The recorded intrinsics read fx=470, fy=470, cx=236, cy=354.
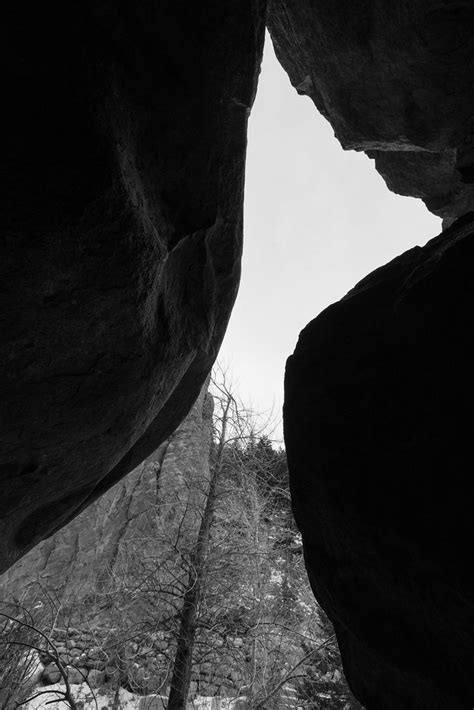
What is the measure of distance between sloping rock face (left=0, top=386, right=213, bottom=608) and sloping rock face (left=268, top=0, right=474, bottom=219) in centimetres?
1235

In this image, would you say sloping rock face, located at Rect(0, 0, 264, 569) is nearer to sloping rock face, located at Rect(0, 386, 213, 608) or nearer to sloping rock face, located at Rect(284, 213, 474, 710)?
sloping rock face, located at Rect(284, 213, 474, 710)

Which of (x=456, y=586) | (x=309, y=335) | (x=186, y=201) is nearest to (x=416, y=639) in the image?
(x=456, y=586)

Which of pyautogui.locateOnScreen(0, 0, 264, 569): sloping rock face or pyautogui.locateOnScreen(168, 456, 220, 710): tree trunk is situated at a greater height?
pyautogui.locateOnScreen(0, 0, 264, 569): sloping rock face

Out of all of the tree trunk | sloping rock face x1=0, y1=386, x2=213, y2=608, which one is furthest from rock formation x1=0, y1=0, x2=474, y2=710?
sloping rock face x1=0, y1=386, x2=213, y2=608

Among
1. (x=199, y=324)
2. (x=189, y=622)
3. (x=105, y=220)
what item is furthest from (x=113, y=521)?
(x=105, y=220)

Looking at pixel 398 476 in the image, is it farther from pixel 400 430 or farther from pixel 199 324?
pixel 199 324

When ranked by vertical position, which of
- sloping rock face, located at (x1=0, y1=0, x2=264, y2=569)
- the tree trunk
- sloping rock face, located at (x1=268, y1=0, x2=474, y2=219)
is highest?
sloping rock face, located at (x1=268, y1=0, x2=474, y2=219)

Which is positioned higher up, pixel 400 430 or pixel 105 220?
pixel 105 220

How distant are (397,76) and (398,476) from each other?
157 inches

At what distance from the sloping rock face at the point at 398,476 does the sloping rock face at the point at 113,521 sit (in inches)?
496

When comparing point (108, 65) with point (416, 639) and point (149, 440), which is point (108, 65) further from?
point (416, 639)

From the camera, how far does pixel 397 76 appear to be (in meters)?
4.63

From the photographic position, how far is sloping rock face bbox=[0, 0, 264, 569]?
2082 millimetres

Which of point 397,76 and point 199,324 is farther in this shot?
point 397,76
